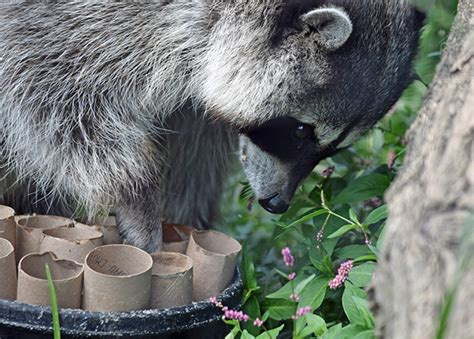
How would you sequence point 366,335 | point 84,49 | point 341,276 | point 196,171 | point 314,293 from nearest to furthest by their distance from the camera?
point 366,335, point 341,276, point 314,293, point 84,49, point 196,171

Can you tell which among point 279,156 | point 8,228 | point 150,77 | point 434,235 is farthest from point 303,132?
point 434,235

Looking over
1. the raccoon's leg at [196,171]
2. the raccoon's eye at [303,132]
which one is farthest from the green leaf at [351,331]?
the raccoon's leg at [196,171]

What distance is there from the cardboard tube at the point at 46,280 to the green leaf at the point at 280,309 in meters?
0.61

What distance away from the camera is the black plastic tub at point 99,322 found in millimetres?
2230

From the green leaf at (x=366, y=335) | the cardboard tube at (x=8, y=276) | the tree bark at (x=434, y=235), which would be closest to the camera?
the tree bark at (x=434, y=235)

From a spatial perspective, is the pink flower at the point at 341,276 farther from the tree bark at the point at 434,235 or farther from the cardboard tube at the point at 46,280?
the tree bark at the point at 434,235

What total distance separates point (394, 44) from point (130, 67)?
85cm

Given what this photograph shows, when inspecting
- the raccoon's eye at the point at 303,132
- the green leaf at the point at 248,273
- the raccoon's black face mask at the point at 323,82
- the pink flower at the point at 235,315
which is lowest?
the green leaf at the point at 248,273

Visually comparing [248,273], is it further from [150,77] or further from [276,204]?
[150,77]

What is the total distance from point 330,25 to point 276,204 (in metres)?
0.67

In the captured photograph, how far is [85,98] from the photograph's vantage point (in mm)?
2820

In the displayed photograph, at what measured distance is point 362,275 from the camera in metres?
2.34

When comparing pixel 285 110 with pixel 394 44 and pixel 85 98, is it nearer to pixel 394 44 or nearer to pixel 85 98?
pixel 394 44

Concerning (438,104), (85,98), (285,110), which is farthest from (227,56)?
(438,104)
